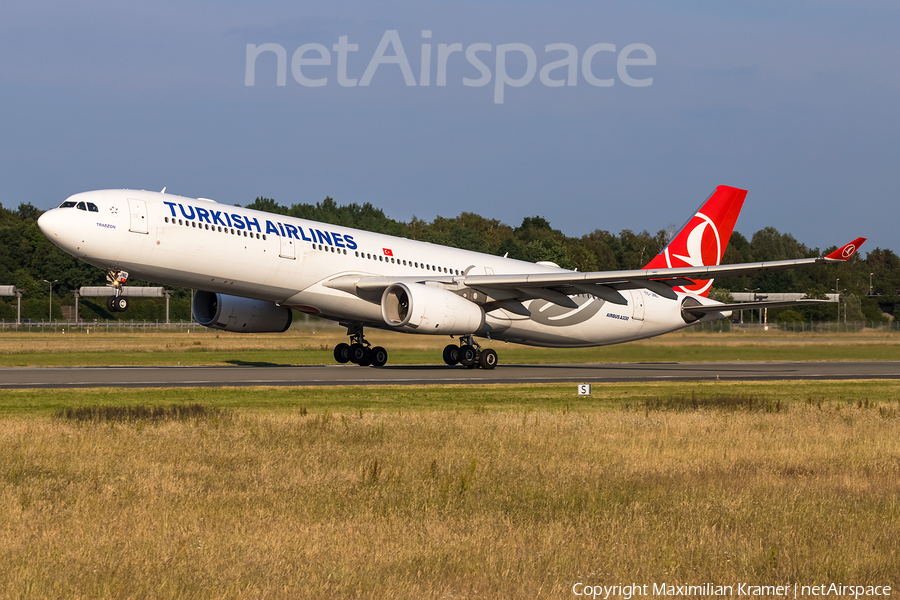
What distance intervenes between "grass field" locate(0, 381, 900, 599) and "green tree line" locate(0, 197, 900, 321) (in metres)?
72.5

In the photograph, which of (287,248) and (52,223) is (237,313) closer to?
(287,248)

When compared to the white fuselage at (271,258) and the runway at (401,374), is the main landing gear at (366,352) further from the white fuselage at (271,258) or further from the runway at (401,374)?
the white fuselage at (271,258)

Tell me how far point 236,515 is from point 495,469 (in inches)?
144

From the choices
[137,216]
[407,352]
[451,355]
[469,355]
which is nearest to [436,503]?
[137,216]

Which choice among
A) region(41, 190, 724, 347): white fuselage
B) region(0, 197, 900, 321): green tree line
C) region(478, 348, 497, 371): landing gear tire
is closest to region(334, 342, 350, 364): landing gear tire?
region(41, 190, 724, 347): white fuselage

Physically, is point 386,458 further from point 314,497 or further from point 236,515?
point 236,515

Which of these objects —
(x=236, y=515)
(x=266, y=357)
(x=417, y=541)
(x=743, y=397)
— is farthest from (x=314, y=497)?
(x=266, y=357)

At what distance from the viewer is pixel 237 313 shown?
3284 centimetres

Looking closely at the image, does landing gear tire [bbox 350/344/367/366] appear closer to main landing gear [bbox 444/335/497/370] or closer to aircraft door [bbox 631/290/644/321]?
main landing gear [bbox 444/335/497/370]

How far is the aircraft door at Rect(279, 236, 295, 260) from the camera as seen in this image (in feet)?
94.0

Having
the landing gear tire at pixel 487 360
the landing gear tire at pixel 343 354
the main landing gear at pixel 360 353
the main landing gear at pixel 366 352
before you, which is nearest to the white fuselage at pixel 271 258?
the landing gear tire at pixel 487 360

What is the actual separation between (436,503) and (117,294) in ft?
58.7

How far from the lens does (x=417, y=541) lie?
773 centimetres

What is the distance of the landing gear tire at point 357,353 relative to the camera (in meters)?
33.6
